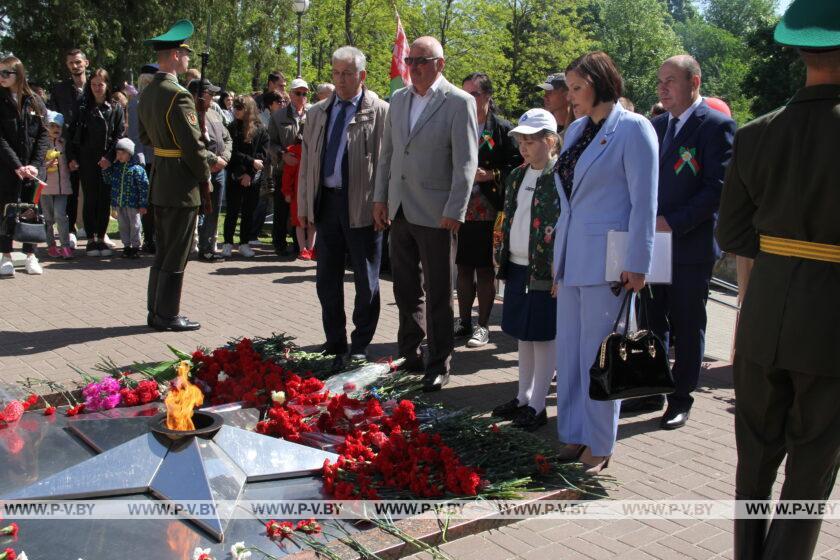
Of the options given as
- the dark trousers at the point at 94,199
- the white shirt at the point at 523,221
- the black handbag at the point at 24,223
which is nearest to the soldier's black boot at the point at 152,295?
the black handbag at the point at 24,223

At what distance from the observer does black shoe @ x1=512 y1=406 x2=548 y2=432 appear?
5555 mm

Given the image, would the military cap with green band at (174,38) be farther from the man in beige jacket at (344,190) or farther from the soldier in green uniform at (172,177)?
the man in beige jacket at (344,190)

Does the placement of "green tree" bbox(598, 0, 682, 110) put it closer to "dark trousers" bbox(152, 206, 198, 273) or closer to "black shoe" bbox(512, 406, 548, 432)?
"dark trousers" bbox(152, 206, 198, 273)

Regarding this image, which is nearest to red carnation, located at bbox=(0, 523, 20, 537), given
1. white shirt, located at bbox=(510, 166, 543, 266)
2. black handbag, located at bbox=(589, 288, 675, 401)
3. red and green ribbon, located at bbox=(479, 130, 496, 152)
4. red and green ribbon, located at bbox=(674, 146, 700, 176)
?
black handbag, located at bbox=(589, 288, 675, 401)

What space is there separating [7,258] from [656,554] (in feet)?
27.0

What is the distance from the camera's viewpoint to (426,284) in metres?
6.48

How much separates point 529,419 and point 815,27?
3.05 metres

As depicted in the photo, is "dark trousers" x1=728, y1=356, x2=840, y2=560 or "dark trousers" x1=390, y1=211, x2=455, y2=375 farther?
"dark trousers" x1=390, y1=211, x2=455, y2=375

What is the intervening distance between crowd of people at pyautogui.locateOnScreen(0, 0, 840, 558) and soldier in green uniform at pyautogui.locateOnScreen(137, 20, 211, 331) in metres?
0.03

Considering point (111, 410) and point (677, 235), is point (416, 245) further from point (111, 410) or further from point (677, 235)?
point (111, 410)

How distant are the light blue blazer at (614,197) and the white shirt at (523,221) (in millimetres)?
1104

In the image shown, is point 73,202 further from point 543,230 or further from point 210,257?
point 543,230

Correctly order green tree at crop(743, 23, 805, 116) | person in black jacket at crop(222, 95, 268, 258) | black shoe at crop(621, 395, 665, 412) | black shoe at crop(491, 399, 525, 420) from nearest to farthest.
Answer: black shoe at crop(491, 399, 525, 420) < black shoe at crop(621, 395, 665, 412) < person in black jacket at crop(222, 95, 268, 258) < green tree at crop(743, 23, 805, 116)

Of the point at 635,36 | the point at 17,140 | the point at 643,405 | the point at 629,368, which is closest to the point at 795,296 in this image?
the point at 629,368
